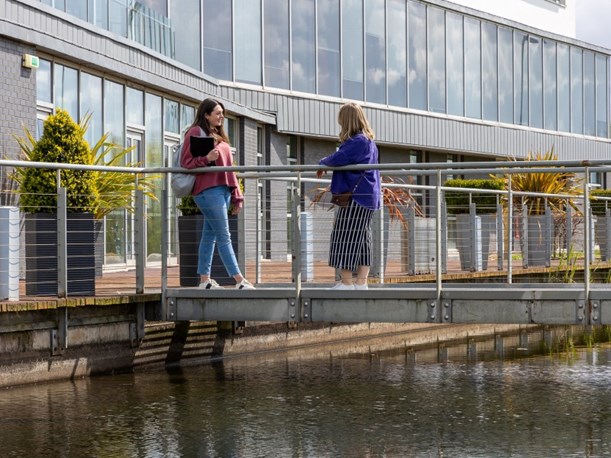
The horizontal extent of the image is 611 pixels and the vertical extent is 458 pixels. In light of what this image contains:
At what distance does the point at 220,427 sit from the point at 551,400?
2808mm

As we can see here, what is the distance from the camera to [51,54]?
15758 mm

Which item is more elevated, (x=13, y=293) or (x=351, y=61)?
(x=351, y=61)

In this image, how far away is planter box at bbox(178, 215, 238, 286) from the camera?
39.2 ft

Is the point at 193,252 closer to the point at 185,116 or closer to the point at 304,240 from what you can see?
the point at 304,240

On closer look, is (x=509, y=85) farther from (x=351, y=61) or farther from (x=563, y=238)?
(x=563, y=238)

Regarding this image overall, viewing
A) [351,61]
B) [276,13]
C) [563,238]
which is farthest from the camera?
[351,61]

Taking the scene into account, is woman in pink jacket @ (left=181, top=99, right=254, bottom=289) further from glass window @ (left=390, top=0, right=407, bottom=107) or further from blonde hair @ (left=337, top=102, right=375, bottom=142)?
glass window @ (left=390, top=0, right=407, bottom=107)

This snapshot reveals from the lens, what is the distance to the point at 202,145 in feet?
35.0

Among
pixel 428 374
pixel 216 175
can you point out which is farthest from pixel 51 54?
pixel 428 374

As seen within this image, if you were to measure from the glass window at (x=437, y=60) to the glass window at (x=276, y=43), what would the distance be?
6285mm

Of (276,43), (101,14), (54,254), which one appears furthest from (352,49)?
(54,254)

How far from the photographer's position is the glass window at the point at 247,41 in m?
24.9

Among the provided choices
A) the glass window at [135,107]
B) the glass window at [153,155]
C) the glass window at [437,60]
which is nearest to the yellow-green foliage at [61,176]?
the glass window at [153,155]

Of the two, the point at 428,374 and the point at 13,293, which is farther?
the point at 428,374
